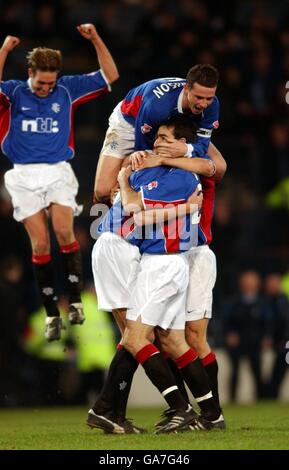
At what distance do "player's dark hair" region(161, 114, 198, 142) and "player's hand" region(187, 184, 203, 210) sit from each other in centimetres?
42

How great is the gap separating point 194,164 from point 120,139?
4.40 ft

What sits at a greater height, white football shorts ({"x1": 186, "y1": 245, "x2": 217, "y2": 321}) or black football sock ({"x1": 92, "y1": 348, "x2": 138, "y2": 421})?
white football shorts ({"x1": 186, "y1": 245, "x2": 217, "y2": 321})

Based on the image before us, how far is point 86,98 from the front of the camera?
11281 millimetres

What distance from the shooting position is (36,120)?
437 inches

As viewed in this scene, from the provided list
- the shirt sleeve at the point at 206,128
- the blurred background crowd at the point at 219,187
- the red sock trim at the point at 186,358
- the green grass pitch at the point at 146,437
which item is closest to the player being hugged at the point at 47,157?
the green grass pitch at the point at 146,437

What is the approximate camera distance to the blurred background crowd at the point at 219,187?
16.1 m

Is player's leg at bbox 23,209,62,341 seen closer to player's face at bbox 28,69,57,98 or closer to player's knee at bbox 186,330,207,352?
player's face at bbox 28,69,57,98

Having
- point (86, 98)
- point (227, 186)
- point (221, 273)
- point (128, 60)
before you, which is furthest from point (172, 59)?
point (86, 98)

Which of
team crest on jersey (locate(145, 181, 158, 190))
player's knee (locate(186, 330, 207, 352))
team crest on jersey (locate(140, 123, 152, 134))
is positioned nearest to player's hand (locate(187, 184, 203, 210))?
team crest on jersey (locate(145, 181, 158, 190))

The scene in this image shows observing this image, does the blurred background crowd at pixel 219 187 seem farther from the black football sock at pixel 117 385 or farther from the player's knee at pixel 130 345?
the player's knee at pixel 130 345

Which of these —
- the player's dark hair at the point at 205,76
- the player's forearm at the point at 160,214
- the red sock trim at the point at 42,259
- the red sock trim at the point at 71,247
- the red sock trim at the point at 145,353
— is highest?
the player's dark hair at the point at 205,76

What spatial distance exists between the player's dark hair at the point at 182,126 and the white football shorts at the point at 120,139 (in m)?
1.05

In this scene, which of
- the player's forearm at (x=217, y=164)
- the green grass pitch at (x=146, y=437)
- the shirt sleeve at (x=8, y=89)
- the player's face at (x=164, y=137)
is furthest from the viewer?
the shirt sleeve at (x=8, y=89)

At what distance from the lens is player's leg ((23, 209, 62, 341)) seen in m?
11.2
